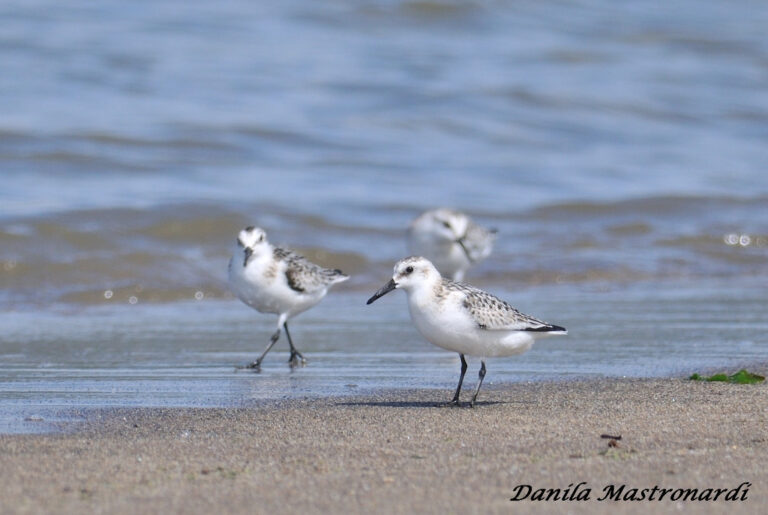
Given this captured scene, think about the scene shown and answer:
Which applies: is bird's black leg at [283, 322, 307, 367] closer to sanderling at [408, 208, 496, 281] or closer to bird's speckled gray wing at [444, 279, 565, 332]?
bird's speckled gray wing at [444, 279, 565, 332]

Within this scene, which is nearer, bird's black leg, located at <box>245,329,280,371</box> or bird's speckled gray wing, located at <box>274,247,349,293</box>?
bird's black leg, located at <box>245,329,280,371</box>

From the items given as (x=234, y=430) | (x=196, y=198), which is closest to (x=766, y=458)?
(x=234, y=430)

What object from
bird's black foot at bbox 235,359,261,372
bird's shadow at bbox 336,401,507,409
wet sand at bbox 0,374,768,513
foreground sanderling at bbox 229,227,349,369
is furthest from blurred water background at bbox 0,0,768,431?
wet sand at bbox 0,374,768,513

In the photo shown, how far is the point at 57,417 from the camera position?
5.48 metres

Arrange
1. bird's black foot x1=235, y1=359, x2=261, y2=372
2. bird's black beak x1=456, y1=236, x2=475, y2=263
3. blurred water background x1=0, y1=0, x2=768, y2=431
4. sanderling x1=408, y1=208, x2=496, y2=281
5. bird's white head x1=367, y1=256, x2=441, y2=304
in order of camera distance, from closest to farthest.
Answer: bird's white head x1=367, y1=256, x2=441, y2=304 < bird's black foot x1=235, y1=359, x2=261, y2=372 < blurred water background x1=0, y1=0, x2=768, y2=431 < bird's black beak x1=456, y1=236, x2=475, y2=263 < sanderling x1=408, y1=208, x2=496, y2=281

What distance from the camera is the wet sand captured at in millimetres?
3969

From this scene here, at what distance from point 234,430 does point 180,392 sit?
1.12m

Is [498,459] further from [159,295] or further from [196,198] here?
[196,198]

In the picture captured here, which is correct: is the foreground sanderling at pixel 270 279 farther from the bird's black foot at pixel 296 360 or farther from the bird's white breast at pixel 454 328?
the bird's white breast at pixel 454 328

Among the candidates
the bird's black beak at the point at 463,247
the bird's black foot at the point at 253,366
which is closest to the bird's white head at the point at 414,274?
the bird's black foot at the point at 253,366

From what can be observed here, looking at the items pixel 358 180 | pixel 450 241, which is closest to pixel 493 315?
pixel 450 241

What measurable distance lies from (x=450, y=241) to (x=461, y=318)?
5603mm

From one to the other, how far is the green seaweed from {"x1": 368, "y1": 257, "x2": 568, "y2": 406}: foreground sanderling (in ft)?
3.11

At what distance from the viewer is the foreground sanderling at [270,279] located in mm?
7969
